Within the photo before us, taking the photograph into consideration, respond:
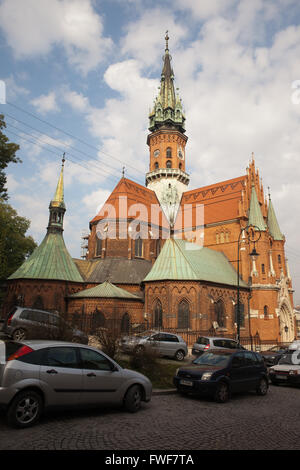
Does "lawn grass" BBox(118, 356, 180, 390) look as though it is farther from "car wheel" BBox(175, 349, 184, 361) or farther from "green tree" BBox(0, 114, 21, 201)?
"green tree" BBox(0, 114, 21, 201)

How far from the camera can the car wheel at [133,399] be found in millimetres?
8086

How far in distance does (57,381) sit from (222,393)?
5626mm

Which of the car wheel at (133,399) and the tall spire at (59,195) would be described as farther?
the tall spire at (59,195)

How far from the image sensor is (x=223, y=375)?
1044 cm

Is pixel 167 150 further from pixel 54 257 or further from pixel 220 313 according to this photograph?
pixel 220 313

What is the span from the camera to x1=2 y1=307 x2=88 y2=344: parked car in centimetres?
1305

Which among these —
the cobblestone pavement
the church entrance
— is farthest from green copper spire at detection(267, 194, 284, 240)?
the cobblestone pavement

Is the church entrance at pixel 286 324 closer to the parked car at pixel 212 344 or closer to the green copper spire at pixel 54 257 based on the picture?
the parked car at pixel 212 344

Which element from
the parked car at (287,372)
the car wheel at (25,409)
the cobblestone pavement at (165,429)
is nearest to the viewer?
the cobblestone pavement at (165,429)

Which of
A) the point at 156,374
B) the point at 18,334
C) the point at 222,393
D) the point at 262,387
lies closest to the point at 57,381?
the point at 222,393

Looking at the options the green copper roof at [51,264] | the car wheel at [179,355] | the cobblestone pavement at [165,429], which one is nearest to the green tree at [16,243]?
the green copper roof at [51,264]

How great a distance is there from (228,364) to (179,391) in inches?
72.6

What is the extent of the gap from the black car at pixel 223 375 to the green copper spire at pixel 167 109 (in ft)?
160
